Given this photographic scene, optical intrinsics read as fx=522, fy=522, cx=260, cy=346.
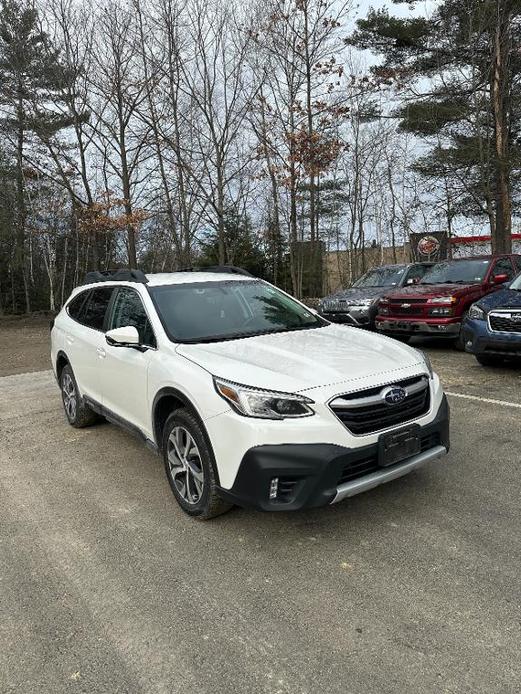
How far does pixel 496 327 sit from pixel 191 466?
5.21 metres

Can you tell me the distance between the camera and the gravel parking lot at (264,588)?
2.14 meters

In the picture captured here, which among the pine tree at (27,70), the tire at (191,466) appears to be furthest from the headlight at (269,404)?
the pine tree at (27,70)

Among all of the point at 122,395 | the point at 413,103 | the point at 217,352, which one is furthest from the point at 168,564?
the point at 413,103

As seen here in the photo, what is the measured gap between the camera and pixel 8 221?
68.4 feet

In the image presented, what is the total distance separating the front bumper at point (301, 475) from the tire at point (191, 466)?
26 centimetres

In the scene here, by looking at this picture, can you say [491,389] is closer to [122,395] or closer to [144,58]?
[122,395]

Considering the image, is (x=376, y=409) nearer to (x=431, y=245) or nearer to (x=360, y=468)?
(x=360, y=468)

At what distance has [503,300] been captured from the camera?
23.6ft

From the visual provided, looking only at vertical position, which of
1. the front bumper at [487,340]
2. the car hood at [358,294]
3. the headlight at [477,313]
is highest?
the car hood at [358,294]

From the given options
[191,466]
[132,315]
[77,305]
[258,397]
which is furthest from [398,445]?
[77,305]

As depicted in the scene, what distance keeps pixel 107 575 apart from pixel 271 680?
3.94ft

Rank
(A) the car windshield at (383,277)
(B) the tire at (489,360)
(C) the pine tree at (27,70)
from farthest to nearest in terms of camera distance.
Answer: (C) the pine tree at (27,70)
(A) the car windshield at (383,277)
(B) the tire at (489,360)

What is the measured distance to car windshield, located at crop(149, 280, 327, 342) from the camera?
397 centimetres

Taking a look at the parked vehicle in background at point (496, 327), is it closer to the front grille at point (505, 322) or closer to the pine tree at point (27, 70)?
the front grille at point (505, 322)
